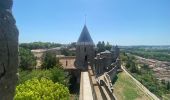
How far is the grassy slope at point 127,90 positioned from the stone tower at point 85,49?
5528 millimetres

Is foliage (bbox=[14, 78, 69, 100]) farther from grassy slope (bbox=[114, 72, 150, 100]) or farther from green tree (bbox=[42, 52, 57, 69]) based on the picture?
grassy slope (bbox=[114, 72, 150, 100])

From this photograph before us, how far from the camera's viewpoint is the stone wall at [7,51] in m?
4.00

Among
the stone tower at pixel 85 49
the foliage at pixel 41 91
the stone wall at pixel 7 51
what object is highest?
the stone wall at pixel 7 51

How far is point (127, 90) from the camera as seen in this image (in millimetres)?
40812

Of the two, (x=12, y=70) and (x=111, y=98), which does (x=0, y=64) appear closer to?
(x=12, y=70)

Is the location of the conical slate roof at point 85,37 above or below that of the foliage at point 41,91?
above

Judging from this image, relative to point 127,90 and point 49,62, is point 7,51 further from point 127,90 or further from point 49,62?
point 127,90

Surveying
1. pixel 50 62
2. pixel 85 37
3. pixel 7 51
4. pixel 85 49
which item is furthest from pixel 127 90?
pixel 7 51

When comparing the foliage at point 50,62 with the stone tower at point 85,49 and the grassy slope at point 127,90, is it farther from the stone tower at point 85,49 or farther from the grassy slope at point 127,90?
the grassy slope at point 127,90

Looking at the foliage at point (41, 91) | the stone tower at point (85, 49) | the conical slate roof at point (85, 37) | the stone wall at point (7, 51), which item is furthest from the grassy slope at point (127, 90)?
the stone wall at point (7, 51)

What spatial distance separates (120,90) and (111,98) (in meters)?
24.4

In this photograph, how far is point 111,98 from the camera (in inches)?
607

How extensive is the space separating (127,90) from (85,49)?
8996 mm

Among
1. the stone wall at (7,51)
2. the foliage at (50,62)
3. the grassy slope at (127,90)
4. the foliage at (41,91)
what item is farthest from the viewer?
the grassy slope at (127,90)
